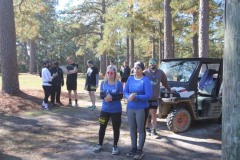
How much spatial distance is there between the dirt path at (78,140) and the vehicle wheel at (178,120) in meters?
0.16

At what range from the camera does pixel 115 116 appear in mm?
6094

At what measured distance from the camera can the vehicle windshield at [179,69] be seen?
8.39 m

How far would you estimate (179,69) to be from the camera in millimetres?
8641

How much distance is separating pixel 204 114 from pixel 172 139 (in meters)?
1.58

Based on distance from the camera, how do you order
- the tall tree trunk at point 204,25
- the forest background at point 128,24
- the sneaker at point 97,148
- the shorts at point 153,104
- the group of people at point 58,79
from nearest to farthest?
1. the sneaker at point 97,148
2. the shorts at point 153,104
3. the group of people at point 58,79
4. the tall tree trunk at point 204,25
5. the forest background at point 128,24

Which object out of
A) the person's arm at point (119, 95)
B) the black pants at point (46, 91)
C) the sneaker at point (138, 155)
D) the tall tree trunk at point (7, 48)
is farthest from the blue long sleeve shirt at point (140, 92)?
the tall tree trunk at point (7, 48)

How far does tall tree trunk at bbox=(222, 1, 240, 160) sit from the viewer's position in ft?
9.73

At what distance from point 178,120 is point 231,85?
5.00m

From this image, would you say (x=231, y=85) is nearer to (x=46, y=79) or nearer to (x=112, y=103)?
(x=112, y=103)

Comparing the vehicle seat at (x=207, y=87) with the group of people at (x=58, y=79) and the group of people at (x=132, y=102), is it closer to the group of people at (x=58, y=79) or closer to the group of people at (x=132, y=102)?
the group of people at (x=132, y=102)

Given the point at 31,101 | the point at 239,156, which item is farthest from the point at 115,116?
the point at 31,101

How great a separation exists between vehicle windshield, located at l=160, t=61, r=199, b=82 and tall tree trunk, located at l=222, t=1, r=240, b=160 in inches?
204

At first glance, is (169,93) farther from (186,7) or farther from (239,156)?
(186,7)

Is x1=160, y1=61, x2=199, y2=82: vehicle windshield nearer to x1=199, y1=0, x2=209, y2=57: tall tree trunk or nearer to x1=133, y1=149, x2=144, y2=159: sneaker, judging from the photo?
x1=133, y1=149, x2=144, y2=159: sneaker
